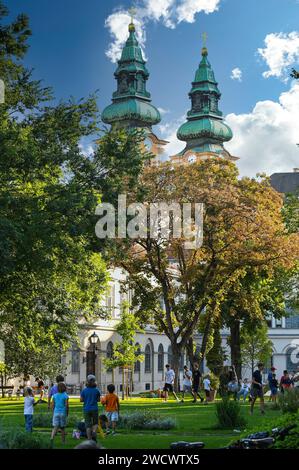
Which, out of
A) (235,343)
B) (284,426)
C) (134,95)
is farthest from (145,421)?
A: (134,95)

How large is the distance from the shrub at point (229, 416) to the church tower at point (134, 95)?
58.8 metres

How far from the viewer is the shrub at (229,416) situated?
2559 cm

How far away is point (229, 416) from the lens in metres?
25.7

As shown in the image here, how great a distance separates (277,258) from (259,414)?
17837 millimetres

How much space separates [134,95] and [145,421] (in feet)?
225

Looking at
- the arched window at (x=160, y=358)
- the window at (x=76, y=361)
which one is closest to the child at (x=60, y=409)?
the window at (x=76, y=361)

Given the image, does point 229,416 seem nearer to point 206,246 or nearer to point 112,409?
point 112,409

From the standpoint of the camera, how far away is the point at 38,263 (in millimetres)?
30078

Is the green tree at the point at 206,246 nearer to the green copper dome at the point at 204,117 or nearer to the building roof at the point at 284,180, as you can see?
the green copper dome at the point at 204,117

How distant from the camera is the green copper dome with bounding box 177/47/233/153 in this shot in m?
117

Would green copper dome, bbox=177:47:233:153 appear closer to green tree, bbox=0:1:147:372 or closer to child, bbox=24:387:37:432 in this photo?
green tree, bbox=0:1:147:372
